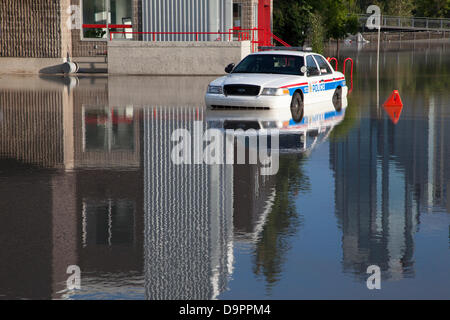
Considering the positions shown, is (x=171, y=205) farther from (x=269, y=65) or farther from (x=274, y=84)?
(x=269, y=65)

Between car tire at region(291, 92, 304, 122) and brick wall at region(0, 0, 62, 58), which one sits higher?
brick wall at region(0, 0, 62, 58)

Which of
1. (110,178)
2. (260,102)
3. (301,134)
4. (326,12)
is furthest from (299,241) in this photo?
(326,12)

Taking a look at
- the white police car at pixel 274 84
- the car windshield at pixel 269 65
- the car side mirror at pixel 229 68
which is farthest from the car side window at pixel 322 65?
the car side mirror at pixel 229 68

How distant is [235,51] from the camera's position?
3609cm

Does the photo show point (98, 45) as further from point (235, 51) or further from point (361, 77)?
point (361, 77)

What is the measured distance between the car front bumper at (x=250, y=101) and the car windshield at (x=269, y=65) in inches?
49.6

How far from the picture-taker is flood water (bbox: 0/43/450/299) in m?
7.46

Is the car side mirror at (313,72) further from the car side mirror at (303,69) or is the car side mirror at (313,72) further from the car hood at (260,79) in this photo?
the car hood at (260,79)

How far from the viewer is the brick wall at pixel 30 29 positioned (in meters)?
37.4

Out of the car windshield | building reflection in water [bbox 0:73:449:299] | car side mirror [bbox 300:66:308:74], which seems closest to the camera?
building reflection in water [bbox 0:73:449:299]

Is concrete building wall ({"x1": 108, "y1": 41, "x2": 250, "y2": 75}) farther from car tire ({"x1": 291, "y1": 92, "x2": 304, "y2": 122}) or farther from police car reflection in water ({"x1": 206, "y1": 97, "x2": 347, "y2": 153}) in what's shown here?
car tire ({"x1": 291, "y1": 92, "x2": 304, "y2": 122})

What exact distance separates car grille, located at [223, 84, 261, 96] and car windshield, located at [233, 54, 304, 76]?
4.13 ft

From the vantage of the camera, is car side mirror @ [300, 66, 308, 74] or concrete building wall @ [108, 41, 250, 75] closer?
car side mirror @ [300, 66, 308, 74]

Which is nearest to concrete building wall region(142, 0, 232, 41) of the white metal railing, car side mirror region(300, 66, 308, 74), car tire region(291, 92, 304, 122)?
car side mirror region(300, 66, 308, 74)
